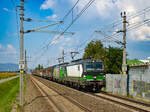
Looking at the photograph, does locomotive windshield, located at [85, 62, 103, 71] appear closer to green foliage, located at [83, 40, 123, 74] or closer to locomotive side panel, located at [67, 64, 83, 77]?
locomotive side panel, located at [67, 64, 83, 77]

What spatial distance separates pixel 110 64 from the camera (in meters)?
38.9

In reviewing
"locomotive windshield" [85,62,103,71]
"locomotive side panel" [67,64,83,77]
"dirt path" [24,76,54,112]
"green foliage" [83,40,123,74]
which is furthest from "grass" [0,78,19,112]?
"green foliage" [83,40,123,74]

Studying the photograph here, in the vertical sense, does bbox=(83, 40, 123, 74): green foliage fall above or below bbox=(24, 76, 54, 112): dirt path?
above

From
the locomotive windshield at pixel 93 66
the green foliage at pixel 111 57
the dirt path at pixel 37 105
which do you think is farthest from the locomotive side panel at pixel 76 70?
the green foliage at pixel 111 57

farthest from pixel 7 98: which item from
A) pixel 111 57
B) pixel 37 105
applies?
pixel 111 57

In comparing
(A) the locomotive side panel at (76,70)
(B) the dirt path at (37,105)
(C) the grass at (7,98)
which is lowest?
(C) the grass at (7,98)

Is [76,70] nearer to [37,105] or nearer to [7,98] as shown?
[7,98]

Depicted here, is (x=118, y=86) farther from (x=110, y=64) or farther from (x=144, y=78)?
(x=110, y=64)

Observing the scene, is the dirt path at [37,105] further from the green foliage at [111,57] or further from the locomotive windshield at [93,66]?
the green foliage at [111,57]

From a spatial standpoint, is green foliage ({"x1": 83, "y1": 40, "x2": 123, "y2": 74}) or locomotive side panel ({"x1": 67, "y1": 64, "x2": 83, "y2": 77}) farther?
green foliage ({"x1": 83, "y1": 40, "x2": 123, "y2": 74})

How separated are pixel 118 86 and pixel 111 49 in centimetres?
2181

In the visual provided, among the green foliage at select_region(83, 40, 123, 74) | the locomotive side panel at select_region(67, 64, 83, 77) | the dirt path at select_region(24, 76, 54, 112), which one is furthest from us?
the green foliage at select_region(83, 40, 123, 74)

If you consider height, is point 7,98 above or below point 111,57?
below

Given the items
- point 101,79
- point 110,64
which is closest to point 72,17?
point 101,79
